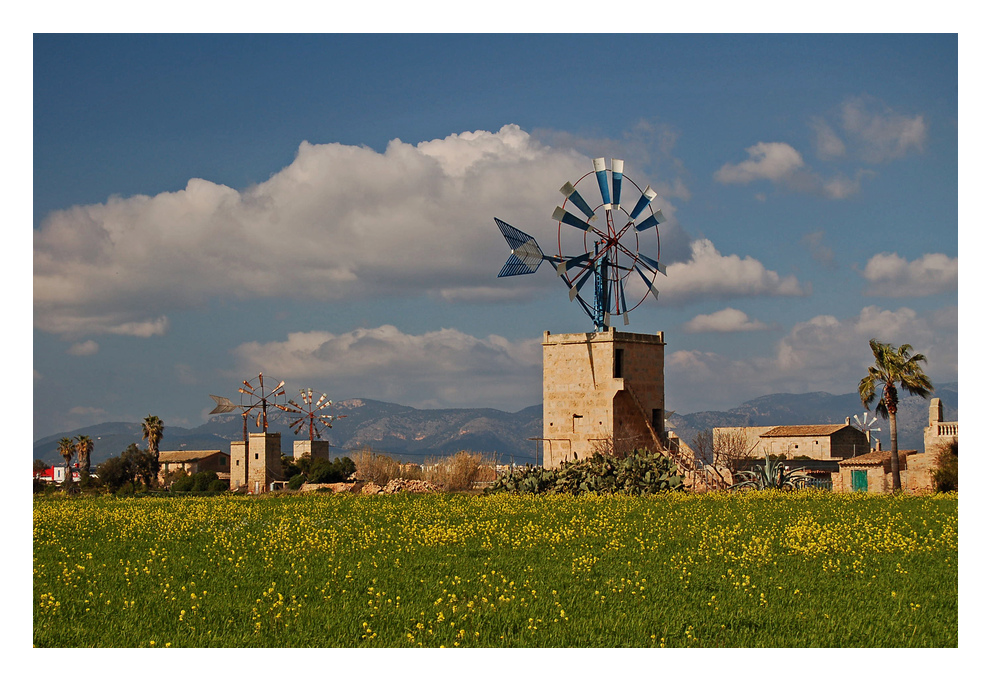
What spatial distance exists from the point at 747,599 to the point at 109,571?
311 inches

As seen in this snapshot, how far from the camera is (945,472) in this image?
30.1 meters

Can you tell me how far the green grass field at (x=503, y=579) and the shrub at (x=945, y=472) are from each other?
12.1 metres

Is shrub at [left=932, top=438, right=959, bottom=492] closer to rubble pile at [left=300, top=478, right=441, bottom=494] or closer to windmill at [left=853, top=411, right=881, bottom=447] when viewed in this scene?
rubble pile at [left=300, top=478, right=441, bottom=494]

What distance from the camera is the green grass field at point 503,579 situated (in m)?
8.72

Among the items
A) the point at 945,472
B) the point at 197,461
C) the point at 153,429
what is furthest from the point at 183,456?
the point at 945,472

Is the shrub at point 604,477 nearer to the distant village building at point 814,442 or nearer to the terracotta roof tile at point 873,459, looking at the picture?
the terracotta roof tile at point 873,459

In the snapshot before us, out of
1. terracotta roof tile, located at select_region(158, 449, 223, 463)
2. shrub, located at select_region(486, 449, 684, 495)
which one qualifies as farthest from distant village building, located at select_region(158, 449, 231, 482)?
shrub, located at select_region(486, 449, 684, 495)

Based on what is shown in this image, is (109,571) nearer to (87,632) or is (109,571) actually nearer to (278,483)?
(87,632)

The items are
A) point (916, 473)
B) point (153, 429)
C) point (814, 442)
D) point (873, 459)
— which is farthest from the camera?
point (814, 442)

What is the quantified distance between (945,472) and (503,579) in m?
23.9

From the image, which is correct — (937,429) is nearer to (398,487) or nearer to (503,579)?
Result: (398,487)

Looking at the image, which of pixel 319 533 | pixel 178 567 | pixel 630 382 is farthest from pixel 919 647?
pixel 630 382

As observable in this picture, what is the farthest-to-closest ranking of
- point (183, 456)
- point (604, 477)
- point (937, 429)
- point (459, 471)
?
1. point (183, 456)
2. point (937, 429)
3. point (459, 471)
4. point (604, 477)

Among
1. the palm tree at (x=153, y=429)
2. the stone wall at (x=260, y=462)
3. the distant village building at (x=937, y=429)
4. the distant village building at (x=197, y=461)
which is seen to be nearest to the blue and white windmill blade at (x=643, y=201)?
the distant village building at (x=937, y=429)
